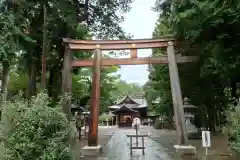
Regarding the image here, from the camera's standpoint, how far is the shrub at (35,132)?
23.4ft

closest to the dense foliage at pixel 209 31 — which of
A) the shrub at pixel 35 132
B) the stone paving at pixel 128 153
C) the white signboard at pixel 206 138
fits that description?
the white signboard at pixel 206 138

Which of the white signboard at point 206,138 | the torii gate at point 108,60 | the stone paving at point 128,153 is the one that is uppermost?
the torii gate at point 108,60

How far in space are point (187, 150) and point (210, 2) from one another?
635cm

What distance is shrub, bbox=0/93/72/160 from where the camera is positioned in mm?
7117

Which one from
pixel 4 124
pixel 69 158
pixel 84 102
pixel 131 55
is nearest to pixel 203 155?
pixel 131 55

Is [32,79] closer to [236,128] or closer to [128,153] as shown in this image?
[128,153]

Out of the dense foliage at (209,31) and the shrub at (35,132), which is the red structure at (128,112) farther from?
the shrub at (35,132)

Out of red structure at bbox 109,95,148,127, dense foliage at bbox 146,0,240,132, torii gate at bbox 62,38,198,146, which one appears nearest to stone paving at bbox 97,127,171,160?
torii gate at bbox 62,38,198,146

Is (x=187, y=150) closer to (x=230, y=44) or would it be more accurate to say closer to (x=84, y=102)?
(x=230, y=44)

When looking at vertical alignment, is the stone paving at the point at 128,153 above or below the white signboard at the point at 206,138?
below

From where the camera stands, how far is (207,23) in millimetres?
13148

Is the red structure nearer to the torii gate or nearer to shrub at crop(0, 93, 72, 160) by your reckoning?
the torii gate

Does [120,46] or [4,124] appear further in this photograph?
[120,46]

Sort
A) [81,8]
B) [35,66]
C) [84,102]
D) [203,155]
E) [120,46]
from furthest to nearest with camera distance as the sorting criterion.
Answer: [84,102]
[81,8]
[35,66]
[120,46]
[203,155]
